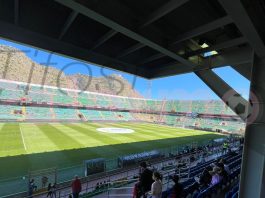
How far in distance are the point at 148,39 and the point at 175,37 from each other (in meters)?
0.79

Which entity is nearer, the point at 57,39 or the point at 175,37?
the point at 175,37

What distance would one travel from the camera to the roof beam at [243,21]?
219 centimetres

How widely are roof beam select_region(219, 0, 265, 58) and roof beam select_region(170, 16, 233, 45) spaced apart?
1.14 feet

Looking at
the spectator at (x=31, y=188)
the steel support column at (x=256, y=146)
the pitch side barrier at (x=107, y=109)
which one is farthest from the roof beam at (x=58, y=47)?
the pitch side barrier at (x=107, y=109)

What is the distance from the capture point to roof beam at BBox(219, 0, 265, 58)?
2.19 meters

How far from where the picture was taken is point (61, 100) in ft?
151

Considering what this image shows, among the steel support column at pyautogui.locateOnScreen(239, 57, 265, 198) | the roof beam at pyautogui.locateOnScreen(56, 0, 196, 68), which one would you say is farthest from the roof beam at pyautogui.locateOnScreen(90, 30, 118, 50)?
the steel support column at pyautogui.locateOnScreen(239, 57, 265, 198)

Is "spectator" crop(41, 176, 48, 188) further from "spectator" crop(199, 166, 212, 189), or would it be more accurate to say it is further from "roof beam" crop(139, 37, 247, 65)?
"roof beam" crop(139, 37, 247, 65)

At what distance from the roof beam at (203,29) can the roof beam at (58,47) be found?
1.97 m

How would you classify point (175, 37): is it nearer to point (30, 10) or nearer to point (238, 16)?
point (238, 16)

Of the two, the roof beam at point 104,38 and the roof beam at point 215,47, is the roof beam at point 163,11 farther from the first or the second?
the roof beam at point 215,47

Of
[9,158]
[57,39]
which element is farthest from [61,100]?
[57,39]

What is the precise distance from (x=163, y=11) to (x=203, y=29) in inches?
34.0

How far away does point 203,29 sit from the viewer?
3.49 meters
